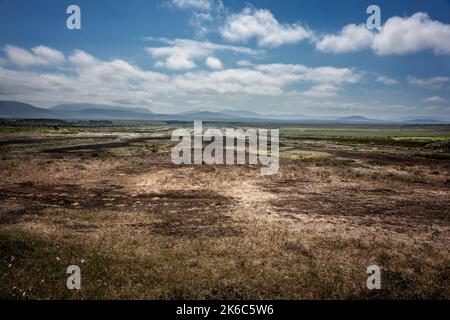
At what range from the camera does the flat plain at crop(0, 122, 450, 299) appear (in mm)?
10094

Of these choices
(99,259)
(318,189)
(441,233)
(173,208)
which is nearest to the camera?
(99,259)

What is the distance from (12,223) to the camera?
15758mm

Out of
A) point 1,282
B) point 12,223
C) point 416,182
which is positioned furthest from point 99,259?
point 416,182

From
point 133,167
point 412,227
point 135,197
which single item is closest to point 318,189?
point 412,227

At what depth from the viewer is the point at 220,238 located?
14484 millimetres

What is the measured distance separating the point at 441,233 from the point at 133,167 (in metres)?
30.3

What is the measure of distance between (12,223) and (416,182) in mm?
33439

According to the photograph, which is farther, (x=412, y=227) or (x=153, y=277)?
(x=412, y=227)

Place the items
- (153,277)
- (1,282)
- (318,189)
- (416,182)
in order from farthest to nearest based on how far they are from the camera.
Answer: (416,182)
(318,189)
(153,277)
(1,282)

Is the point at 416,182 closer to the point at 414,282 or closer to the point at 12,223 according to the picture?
the point at 414,282

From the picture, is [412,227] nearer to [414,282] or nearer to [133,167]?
[414,282]

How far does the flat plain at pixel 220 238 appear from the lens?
10094mm
